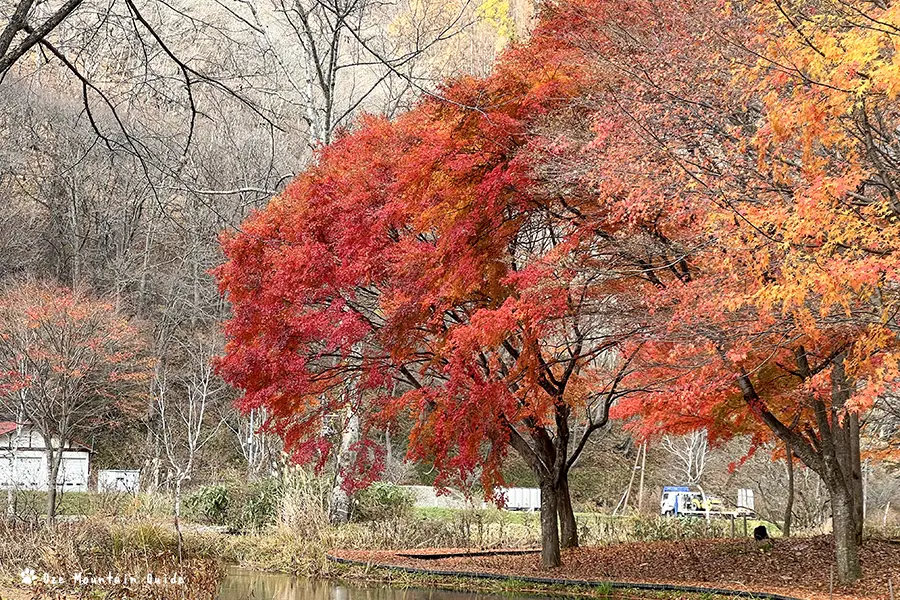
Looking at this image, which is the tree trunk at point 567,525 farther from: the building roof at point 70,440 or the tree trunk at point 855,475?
the building roof at point 70,440

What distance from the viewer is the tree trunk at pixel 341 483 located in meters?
17.4

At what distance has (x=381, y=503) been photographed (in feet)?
63.3

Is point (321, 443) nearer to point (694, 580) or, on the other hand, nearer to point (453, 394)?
point (453, 394)

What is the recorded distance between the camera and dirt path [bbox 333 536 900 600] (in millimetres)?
11312

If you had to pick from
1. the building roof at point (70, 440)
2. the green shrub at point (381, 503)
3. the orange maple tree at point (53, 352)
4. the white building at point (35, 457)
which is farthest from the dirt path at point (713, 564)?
the building roof at point (70, 440)

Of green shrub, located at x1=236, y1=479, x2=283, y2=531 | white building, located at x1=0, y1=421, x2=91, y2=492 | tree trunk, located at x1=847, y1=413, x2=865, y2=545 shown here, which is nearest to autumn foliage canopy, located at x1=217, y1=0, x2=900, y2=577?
tree trunk, located at x1=847, y1=413, x2=865, y2=545

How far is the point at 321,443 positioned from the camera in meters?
14.1

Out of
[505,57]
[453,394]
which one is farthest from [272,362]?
[505,57]

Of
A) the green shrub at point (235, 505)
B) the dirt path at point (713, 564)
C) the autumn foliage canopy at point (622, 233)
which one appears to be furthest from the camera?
the green shrub at point (235, 505)

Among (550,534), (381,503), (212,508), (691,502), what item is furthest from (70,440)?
(550,534)

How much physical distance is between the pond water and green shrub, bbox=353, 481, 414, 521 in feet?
19.5

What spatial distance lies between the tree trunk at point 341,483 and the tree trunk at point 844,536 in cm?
879

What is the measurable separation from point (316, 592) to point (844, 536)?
21.6ft

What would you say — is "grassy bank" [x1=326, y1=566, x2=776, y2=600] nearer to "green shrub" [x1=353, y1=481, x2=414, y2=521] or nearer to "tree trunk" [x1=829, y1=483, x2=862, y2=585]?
"tree trunk" [x1=829, y1=483, x2=862, y2=585]
